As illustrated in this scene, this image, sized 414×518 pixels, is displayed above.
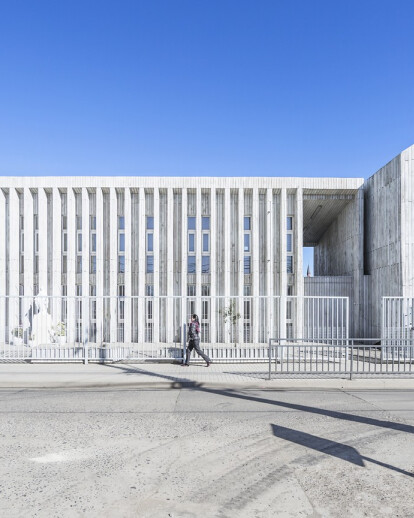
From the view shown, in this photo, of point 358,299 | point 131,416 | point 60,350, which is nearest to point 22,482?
point 131,416

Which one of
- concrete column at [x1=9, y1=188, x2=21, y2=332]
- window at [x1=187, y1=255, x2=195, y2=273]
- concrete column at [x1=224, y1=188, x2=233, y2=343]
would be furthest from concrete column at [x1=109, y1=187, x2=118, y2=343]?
concrete column at [x1=224, y1=188, x2=233, y2=343]

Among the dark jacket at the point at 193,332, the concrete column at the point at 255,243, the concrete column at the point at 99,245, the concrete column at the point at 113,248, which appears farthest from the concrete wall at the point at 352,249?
the concrete column at the point at 99,245

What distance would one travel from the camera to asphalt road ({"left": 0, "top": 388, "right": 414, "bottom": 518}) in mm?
4047

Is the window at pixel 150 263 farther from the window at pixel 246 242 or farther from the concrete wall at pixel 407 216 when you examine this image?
the concrete wall at pixel 407 216

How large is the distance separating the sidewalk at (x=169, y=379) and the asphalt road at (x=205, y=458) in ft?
5.75

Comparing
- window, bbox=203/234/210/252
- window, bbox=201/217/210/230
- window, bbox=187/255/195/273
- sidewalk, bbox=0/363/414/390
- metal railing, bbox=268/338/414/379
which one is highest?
window, bbox=201/217/210/230

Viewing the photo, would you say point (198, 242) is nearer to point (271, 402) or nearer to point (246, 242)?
point (246, 242)

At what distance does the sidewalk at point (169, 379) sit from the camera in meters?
10.4

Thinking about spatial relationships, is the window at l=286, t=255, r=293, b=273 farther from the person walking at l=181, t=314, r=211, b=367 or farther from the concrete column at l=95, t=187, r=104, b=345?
the person walking at l=181, t=314, r=211, b=367

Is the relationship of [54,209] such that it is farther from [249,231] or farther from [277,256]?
[277,256]

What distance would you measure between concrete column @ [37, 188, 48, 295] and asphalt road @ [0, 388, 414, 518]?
15.3m

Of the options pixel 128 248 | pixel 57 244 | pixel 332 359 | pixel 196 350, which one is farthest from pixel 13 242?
pixel 332 359

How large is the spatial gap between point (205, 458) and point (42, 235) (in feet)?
67.7

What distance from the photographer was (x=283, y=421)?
23.0ft
